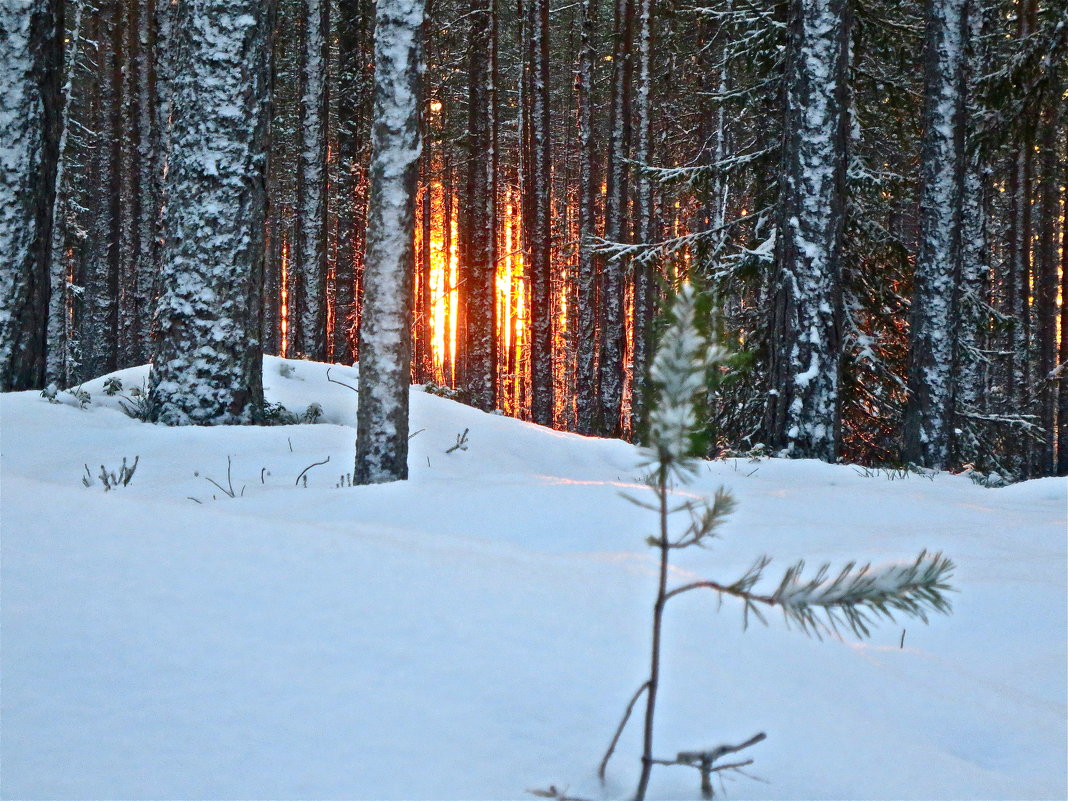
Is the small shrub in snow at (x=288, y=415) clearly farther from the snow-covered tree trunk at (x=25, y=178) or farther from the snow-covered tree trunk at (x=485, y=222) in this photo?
the snow-covered tree trunk at (x=485, y=222)

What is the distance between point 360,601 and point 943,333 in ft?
28.5

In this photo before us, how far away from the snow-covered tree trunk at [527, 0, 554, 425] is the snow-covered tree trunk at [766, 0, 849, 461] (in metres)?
7.68

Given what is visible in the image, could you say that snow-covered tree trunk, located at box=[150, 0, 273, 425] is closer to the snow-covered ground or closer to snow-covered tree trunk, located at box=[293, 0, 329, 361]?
the snow-covered ground

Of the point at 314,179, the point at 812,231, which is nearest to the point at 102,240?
the point at 314,179

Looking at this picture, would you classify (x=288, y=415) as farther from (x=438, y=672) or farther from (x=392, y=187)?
(x=438, y=672)

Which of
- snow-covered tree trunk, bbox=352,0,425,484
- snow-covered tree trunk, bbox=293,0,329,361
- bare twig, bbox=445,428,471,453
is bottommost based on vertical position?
bare twig, bbox=445,428,471,453

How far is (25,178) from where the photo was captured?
6.64 m

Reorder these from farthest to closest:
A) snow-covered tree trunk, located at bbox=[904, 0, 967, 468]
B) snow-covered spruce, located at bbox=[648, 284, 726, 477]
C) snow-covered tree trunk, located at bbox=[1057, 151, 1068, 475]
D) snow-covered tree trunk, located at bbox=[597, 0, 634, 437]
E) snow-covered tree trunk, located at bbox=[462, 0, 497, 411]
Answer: snow-covered tree trunk, located at bbox=[1057, 151, 1068, 475] → snow-covered tree trunk, located at bbox=[462, 0, 497, 411] → snow-covered tree trunk, located at bbox=[597, 0, 634, 437] → snow-covered tree trunk, located at bbox=[904, 0, 967, 468] → snow-covered spruce, located at bbox=[648, 284, 726, 477]

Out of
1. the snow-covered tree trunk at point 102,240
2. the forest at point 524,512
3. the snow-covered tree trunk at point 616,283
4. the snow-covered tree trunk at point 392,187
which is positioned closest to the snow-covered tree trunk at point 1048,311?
the forest at point 524,512

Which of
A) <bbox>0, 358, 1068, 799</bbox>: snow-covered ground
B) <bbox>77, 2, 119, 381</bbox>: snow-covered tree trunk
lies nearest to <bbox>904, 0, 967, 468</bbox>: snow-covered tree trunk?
<bbox>0, 358, 1068, 799</bbox>: snow-covered ground

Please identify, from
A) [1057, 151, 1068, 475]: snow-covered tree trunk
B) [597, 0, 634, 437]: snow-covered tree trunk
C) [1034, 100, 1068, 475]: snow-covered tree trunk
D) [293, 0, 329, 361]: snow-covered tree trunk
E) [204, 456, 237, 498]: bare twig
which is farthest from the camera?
[1034, 100, 1068, 475]: snow-covered tree trunk

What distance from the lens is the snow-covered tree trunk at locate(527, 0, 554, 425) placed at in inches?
592

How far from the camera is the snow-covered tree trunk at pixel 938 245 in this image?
340 inches

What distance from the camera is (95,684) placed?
124 centimetres
